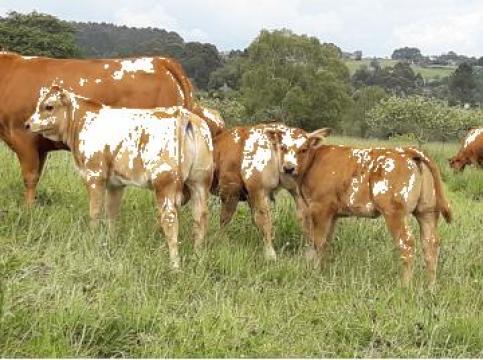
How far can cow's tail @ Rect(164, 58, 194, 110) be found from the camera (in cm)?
905

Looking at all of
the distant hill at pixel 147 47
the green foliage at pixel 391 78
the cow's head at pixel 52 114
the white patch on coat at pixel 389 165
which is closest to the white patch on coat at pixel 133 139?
the cow's head at pixel 52 114

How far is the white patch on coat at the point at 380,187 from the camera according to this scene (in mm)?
7227

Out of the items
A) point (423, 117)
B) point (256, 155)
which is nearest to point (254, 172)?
point (256, 155)

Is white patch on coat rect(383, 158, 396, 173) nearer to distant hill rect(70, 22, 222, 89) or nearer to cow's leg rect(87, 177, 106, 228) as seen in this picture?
cow's leg rect(87, 177, 106, 228)

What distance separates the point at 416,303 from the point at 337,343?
1.11 metres

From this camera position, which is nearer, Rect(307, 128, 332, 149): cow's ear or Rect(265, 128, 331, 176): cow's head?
Rect(265, 128, 331, 176): cow's head

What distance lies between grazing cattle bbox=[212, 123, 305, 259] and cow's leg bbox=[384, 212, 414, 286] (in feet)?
4.34

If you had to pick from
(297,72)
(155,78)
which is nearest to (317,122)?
(297,72)

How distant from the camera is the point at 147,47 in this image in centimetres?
8994

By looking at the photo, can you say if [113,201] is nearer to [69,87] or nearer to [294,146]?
[69,87]

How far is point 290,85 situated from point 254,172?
5331 cm

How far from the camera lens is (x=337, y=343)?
5.55 metres

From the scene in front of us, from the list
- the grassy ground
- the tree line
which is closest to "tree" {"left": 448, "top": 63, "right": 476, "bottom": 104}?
the tree line

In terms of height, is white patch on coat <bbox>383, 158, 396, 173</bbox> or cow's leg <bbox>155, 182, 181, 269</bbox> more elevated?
white patch on coat <bbox>383, 158, 396, 173</bbox>
